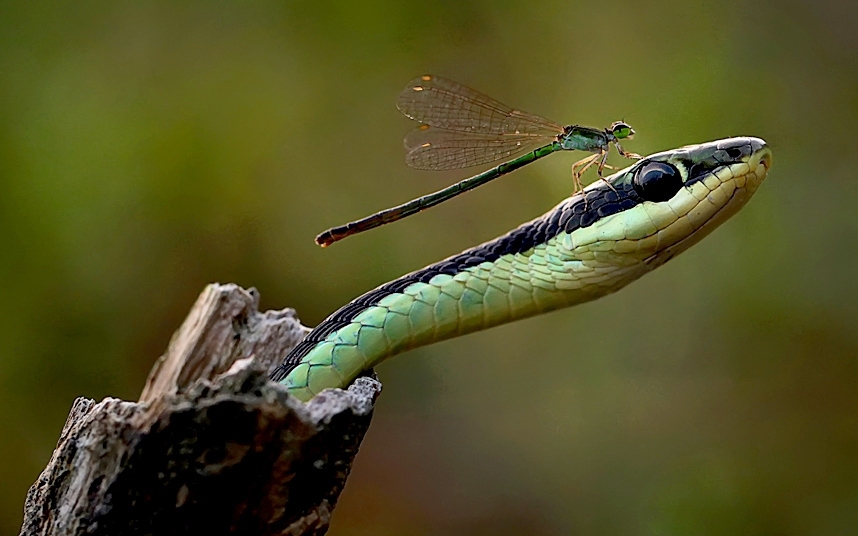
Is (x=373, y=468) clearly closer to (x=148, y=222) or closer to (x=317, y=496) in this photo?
(x=148, y=222)

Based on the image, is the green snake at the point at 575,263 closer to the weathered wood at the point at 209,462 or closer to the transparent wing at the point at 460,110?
the weathered wood at the point at 209,462

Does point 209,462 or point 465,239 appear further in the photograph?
point 465,239

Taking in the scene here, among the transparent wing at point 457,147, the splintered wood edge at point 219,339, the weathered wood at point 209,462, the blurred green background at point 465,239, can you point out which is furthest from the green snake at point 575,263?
the blurred green background at point 465,239

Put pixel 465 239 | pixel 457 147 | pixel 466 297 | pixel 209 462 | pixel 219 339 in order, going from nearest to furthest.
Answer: pixel 209 462, pixel 219 339, pixel 466 297, pixel 457 147, pixel 465 239

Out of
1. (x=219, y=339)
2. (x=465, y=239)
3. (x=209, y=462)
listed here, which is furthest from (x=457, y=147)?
(x=465, y=239)

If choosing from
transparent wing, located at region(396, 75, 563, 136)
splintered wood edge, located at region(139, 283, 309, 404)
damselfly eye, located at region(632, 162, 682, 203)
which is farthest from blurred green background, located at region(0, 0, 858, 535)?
splintered wood edge, located at region(139, 283, 309, 404)

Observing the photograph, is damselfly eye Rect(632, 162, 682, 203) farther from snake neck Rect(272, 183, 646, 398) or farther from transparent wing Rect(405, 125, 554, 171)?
transparent wing Rect(405, 125, 554, 171)

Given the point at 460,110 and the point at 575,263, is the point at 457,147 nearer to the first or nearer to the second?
the point at 460,110

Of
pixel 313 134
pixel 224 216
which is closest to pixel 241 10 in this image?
pixel 313 134
